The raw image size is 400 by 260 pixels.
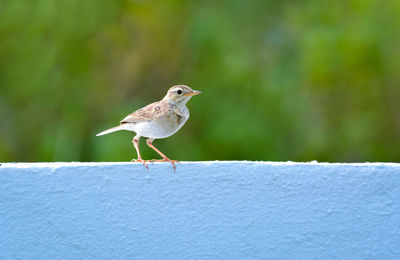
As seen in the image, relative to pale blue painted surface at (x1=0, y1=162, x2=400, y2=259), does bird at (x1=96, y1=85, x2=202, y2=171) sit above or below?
above

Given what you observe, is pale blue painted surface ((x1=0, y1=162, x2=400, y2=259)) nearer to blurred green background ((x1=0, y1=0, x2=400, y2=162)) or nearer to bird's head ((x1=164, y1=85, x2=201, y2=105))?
bird's head ((x1=164, y1=85, x2=201, y2=105))

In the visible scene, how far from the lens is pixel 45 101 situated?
446 inches

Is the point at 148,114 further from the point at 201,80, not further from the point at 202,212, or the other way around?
the point at 201,80

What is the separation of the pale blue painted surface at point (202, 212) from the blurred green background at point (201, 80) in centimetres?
700

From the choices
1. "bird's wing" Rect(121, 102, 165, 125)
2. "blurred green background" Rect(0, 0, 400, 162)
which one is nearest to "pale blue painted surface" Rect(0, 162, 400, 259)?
"bird's wing" Rect(121, 102, 165, 125)

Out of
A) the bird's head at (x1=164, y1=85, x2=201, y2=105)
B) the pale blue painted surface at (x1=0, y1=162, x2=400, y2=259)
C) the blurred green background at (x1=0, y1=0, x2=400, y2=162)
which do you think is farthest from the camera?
the blurred green background at (x1=0, y1=0, x2=400, y2=162)

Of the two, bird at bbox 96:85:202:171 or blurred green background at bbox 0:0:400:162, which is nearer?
bird at bbox 96:85:202:171

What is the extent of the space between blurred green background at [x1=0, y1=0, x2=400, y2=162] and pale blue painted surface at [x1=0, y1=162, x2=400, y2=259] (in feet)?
23.0

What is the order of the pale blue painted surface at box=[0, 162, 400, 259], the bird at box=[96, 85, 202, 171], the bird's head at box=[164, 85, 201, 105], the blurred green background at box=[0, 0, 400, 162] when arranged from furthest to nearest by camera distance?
the blurred green background at box=[0, 0, 400, 162]
the bird's head at box=[164, 85, 201, 105]
the bird at box=[96, 85, 202, 171]
the pale blue painted surface at box=[0, 162, 400, 259]

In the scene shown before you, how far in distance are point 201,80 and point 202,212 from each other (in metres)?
8.95

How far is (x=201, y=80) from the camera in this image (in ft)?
39.5

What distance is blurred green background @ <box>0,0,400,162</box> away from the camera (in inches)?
434

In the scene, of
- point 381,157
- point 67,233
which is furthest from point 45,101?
point 67,233

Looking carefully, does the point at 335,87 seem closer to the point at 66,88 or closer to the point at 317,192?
the point at 66,88
